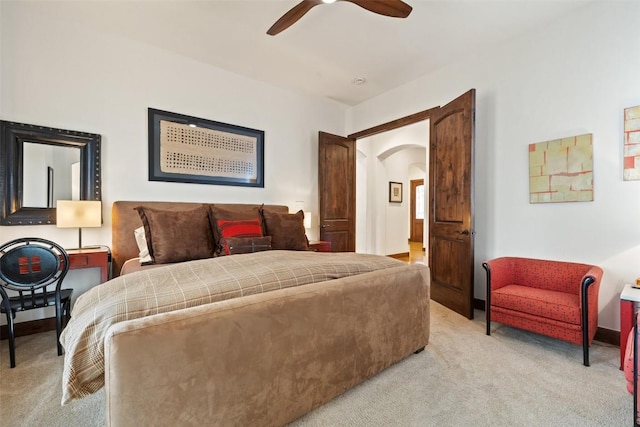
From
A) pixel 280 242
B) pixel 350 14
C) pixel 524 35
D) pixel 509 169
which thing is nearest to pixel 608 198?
pixel 509 169

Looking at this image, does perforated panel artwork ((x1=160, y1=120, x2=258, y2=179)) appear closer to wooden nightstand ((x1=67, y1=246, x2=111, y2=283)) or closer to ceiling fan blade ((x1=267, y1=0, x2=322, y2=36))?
wooden nightstand ((x1=67, y1=246, x2=111, y2=283))

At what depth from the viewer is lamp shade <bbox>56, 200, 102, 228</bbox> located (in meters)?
2.51

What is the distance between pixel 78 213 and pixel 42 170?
580mm

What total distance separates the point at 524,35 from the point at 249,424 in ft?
13.2

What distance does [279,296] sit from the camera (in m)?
1.41

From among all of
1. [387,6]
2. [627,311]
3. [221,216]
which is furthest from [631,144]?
[221,216]

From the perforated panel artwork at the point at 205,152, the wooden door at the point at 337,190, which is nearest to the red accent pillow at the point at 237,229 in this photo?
the perforated panel artwork at the point at 205,152

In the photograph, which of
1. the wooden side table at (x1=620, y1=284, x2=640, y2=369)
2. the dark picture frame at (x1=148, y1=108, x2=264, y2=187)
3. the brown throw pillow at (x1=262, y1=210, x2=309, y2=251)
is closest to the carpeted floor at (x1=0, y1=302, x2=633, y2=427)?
the wooden side table at (x1=620, y1=284, x2=640, y2=369)

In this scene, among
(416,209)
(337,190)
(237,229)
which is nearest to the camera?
(237,229)

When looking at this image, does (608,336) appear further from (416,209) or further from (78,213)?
(416,209)

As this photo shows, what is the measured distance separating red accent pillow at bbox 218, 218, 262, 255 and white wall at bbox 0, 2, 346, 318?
2.68 ft

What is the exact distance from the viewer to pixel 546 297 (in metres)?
2.36

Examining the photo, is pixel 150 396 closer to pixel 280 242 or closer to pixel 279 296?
pixel 279 296

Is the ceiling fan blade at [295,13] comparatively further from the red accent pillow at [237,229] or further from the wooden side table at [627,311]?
the wooden side table at [627,311]
